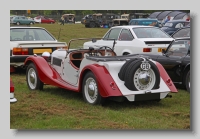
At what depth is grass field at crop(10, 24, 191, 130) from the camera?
18.6 feet

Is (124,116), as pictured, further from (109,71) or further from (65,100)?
(65,100)

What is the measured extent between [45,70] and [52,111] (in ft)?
6.37

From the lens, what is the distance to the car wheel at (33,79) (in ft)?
27.6

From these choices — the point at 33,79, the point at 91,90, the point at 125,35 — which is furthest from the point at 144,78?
the point at 125,35

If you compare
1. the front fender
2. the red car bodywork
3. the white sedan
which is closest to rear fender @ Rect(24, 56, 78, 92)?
the red car bodywork

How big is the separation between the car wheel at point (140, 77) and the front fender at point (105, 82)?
224mm

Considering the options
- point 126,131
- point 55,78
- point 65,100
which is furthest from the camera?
point 55,78

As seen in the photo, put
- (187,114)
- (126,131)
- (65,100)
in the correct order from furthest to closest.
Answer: (65,100)
(187,114)
(126,131)

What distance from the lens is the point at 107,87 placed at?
21.2ft

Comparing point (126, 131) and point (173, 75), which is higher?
point (173, 75)

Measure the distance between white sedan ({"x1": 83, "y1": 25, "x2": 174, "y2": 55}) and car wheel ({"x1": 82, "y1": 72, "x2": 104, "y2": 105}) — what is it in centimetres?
374

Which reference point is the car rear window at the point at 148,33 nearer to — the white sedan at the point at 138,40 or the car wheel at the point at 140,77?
the white sedan at the point at 138,40

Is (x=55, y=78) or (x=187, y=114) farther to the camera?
(x=55, y=78)

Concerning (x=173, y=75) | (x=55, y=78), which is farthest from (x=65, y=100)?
(x=173, y=75)
